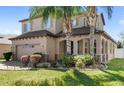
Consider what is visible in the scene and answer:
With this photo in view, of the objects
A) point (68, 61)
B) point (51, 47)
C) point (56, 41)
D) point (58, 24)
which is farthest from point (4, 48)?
point (68, 61)

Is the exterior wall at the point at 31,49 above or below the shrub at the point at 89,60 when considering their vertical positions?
above

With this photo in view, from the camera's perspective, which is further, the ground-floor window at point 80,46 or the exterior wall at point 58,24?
the exterior wall at point 58,24

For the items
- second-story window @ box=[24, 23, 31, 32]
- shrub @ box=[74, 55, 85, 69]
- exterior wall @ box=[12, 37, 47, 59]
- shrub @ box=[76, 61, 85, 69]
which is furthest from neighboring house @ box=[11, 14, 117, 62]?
shrub @ box=[76, 61, 85, 69]

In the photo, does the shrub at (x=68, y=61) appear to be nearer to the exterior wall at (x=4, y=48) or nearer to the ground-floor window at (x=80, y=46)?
the ground-floor window at (x=80, y=46)

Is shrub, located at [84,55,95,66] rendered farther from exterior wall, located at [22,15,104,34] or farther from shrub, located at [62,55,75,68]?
exterior wall, located at [22,15,104,34]

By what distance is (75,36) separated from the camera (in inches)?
814

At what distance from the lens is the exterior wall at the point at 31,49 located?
2159cm

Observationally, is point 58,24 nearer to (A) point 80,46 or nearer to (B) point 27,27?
(A) point 80,46

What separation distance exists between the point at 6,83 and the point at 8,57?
12598 millimetres

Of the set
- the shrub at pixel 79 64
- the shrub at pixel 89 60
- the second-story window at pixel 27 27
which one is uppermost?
the second-story window at pixel 27 27

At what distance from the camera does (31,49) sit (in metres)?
21.8

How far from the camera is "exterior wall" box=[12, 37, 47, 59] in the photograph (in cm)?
2159

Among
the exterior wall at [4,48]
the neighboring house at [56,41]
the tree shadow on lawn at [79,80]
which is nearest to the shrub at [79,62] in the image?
the tree shadow on lawn at [79,80]
